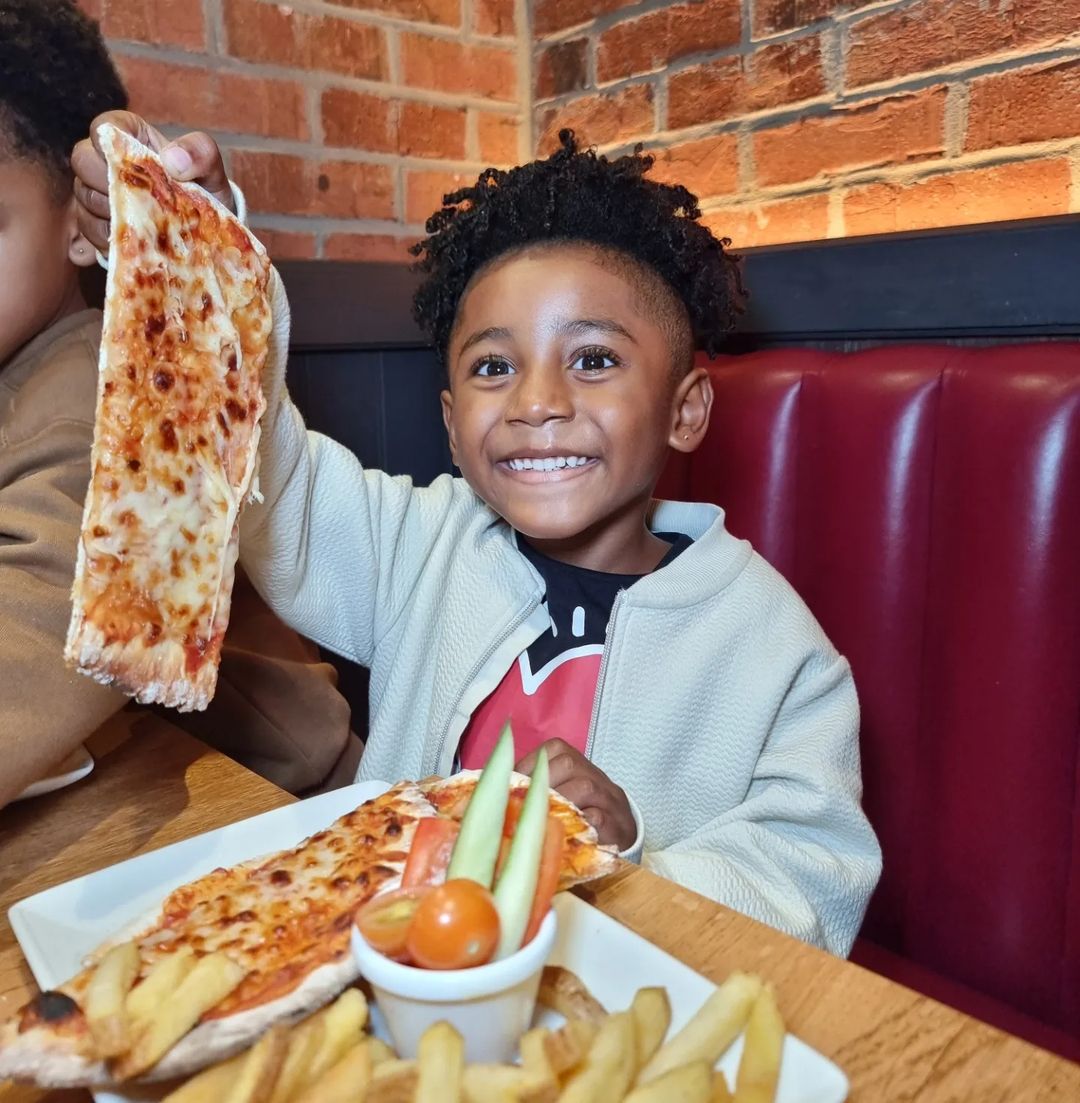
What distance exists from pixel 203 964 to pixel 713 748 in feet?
2.26

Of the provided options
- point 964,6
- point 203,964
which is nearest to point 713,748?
point 203,964

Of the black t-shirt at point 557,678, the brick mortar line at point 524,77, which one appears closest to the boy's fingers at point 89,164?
the black t-shirt at point 557,678

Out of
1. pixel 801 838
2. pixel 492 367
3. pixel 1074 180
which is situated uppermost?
pixel 1074 180

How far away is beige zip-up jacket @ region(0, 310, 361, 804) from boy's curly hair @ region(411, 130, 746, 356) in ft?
1.41

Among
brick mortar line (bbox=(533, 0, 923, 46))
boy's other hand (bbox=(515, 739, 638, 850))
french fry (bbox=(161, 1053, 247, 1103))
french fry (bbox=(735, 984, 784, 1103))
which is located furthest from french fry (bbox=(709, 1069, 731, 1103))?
brick mortar line (bbox=(533, 0, 923, 46))

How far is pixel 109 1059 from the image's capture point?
1.53 ft

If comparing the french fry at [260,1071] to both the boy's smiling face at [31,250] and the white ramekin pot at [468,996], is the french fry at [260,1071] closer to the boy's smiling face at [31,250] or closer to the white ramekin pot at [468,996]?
the white ramekin pot at [468,996]

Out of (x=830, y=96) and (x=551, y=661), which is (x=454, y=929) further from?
(x=830, y=96)

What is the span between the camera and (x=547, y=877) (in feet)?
1.75

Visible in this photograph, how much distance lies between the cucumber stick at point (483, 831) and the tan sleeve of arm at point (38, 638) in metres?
0.41

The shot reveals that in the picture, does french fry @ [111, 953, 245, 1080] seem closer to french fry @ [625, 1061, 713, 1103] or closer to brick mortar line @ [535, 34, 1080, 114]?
french fry @ [625, 1061, 713, 1103]

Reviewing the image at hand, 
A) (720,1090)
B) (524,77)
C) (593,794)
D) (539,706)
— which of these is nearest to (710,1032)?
(720,1090)

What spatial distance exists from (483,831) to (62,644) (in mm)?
474

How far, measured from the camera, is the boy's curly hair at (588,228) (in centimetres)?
120
